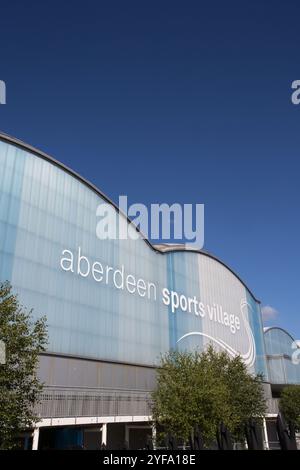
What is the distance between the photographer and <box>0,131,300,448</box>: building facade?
34.0 m

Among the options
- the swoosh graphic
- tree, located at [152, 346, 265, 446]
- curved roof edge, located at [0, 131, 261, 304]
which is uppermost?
curved roof edge, located at [0, 131, 261, 304]

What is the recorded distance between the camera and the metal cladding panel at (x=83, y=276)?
113ft

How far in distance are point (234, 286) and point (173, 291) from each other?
768 inches

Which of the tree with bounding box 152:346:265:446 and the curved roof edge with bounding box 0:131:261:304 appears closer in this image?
the tree with bounding box 152:346:265:446

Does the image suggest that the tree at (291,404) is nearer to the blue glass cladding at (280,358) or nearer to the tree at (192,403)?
the blue glass cladding at (280,358)

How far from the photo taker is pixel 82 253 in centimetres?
3984

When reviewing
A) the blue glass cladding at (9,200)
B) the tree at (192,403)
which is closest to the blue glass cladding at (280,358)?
the tree at (192,403)

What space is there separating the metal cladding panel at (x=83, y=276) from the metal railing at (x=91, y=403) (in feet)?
10.4

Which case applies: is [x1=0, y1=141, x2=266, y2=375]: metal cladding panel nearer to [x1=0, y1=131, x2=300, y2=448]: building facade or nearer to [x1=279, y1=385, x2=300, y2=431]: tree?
[x1=0, y1=131, x2=300, y2=448]: building facade

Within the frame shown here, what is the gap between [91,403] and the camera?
117 feet

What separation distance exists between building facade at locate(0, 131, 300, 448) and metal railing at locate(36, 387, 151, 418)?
83 mm

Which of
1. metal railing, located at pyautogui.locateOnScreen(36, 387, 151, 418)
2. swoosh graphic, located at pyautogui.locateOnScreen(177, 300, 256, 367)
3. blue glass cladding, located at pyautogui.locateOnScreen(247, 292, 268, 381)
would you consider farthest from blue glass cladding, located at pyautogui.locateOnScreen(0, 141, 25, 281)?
blue glass cladding, located at pyautogui.locateOnScreen(247, 292, 268, 381)

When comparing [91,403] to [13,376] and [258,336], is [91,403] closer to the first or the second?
[13,376]
